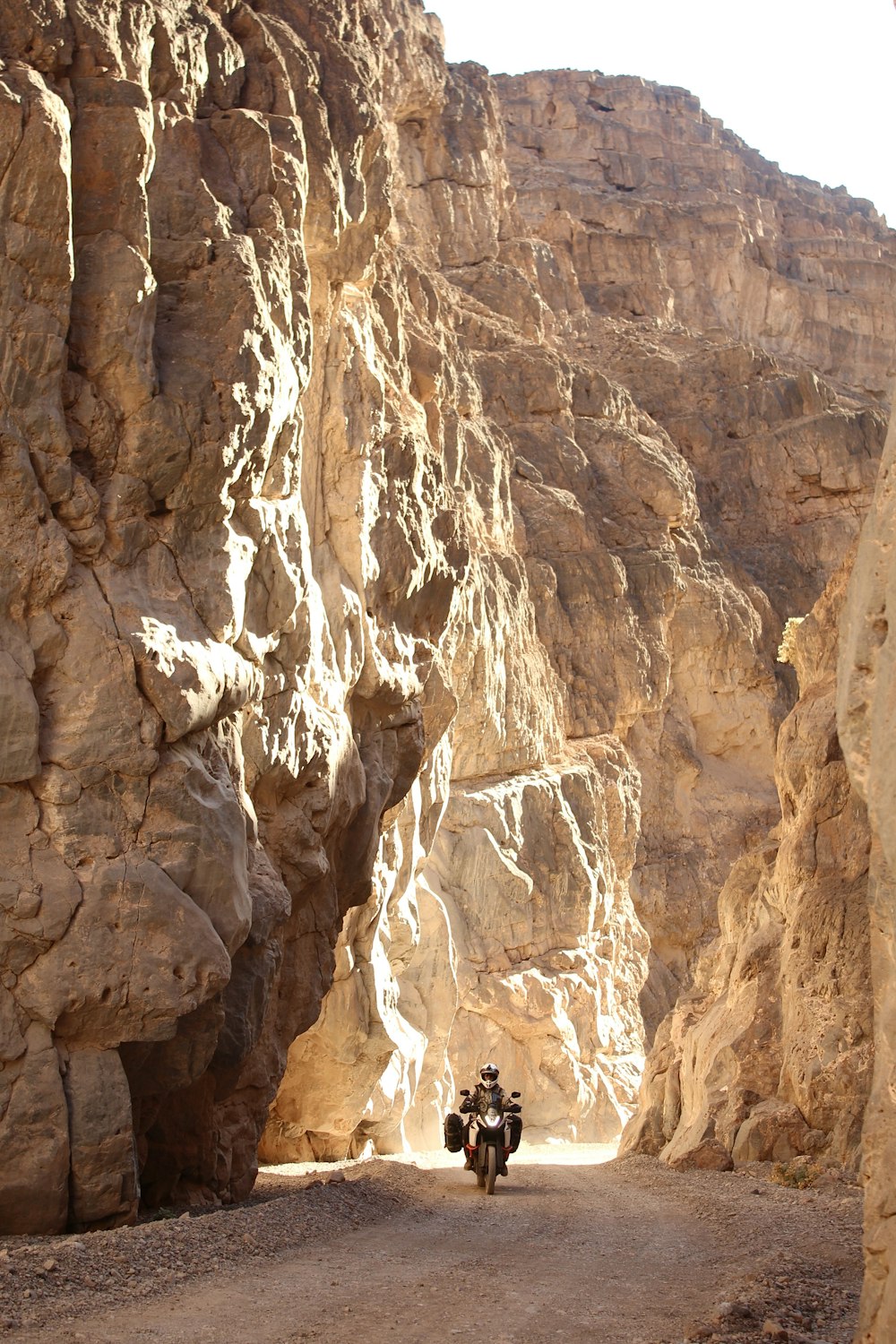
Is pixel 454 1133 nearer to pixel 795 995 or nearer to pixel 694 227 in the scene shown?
pixel 795 995

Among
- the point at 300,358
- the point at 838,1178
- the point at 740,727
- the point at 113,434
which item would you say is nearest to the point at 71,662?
the point at 113,434

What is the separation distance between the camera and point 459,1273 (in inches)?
361

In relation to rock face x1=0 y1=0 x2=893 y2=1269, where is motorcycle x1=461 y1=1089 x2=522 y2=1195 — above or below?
below

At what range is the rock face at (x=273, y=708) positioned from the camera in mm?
11609

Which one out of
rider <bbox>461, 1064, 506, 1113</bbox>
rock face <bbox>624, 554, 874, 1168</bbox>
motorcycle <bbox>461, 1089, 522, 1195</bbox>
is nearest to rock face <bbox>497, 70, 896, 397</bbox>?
rock face <bbox>624, 554, 874, 1168</bbox>

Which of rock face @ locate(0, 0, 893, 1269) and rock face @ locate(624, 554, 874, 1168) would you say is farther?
rock face @ locate(624, 554, 874, 1168)

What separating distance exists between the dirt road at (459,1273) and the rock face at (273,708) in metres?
1.90

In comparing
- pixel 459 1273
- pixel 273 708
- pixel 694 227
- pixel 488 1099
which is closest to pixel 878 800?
pixel 459 1273

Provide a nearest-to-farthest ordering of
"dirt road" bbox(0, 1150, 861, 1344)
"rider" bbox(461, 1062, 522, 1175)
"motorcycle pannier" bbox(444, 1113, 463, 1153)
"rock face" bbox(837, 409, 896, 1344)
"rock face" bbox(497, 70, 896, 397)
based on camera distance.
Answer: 1. "rock face" bbox(837, 409, 896, 1344)
2. "dirt road" bbox(0, 1150, 861, 1344)
3. "rider" bbox(461, 1062, 522, 1175)
4. "motorcycle pannier" bbox(444, 1113, 463, 1153)
5. "rock face" bbox(497, 70, 896, 397)

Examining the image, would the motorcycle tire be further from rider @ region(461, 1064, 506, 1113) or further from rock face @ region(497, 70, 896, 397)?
rock face @ region(497, 70, 896, 397)

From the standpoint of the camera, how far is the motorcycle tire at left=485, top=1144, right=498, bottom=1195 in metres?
14.1

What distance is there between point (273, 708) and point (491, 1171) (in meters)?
5.37

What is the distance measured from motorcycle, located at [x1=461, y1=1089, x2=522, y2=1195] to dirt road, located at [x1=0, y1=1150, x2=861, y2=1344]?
995mm

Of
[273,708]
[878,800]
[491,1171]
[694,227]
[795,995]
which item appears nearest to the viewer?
[878,800]
